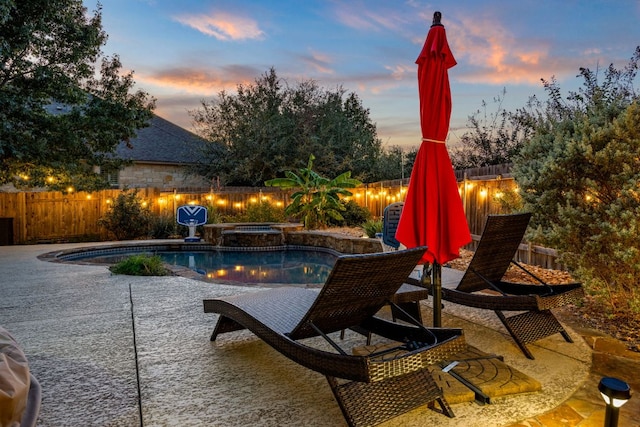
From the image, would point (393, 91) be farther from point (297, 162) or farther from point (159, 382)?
point (159, 382)

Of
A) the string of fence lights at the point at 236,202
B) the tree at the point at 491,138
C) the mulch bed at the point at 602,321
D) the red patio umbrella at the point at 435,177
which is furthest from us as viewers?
the string of fence lights at the point at 236,202

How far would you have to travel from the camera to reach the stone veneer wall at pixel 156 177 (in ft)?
63.8

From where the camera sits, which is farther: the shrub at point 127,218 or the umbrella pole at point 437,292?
the shrub at point 127,218

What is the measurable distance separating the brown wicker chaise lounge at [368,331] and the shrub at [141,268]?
4739 mm

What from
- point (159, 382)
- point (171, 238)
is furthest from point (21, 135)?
point (159, 382)

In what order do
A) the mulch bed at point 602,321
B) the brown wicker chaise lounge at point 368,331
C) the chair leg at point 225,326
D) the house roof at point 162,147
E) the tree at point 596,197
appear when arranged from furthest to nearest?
the house roof at point 162,147
the tree at point 596,197
the mulch bed at point 602,321
the chair leg at point 225,326
the brown wicker chaise lounge at point 368,331

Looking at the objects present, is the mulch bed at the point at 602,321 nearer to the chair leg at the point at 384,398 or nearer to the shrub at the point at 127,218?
the chair leg at the point at 384,398

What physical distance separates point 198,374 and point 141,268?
4776 mm

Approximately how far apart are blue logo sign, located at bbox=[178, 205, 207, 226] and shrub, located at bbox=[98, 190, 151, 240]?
80.4 inches

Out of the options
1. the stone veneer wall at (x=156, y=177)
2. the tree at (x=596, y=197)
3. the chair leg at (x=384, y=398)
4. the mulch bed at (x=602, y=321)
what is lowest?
the mulch bed at (x=602, y=321)

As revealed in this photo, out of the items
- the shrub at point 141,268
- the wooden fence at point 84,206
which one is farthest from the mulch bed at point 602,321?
the wooden fence at point 84,206

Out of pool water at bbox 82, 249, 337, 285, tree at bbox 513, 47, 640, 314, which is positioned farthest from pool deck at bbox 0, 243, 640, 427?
pool water at bbox 82, 249, 337, 285

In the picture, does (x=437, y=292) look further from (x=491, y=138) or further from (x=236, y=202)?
(x=236, y=202)

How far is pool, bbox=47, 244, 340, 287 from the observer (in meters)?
9.02
